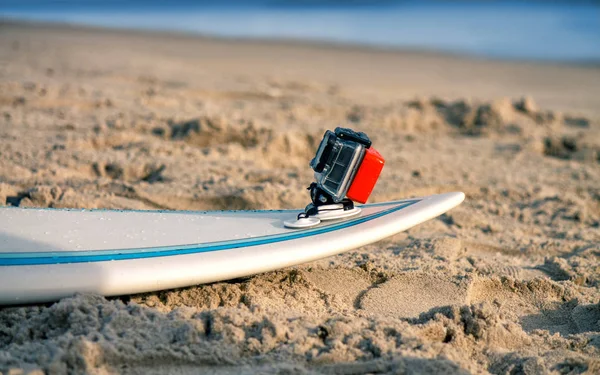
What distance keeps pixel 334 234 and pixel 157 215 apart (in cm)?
87

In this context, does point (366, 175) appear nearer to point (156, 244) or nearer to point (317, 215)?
point (317, 215)

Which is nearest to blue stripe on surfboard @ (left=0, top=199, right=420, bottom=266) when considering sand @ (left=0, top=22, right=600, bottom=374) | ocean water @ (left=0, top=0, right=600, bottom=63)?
sand @ (left=0, top=22, right=600, bottom=374)

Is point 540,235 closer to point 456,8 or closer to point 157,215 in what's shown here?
point 157,215

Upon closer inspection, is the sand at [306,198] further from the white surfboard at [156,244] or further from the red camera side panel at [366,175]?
the red camera side panel at [366,175]

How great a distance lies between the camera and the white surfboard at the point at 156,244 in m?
2.46

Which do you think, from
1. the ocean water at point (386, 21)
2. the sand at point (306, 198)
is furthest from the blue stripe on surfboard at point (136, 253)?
the ocean water at point (386, 21)

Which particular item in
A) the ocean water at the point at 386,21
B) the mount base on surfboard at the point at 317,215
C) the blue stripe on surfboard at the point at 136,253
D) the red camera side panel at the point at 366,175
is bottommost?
the blue stripe on surfboard at the point at 136,253

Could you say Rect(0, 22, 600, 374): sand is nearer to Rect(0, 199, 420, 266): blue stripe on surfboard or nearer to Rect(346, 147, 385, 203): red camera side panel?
Rect(0, 199, 420, 266): blue stripe on surfboard

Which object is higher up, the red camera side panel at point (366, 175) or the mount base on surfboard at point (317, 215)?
the red camera side panel at point (366, 175)

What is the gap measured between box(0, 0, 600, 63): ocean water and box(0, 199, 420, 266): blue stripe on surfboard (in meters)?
10.9

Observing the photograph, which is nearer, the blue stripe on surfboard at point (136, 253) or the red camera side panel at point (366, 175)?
the blue stripe on surfboard at point (136, 253)

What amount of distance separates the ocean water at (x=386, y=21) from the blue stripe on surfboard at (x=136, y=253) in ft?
35.8

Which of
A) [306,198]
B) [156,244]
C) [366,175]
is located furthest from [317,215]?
[306,198]

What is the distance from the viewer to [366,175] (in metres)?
2.82
